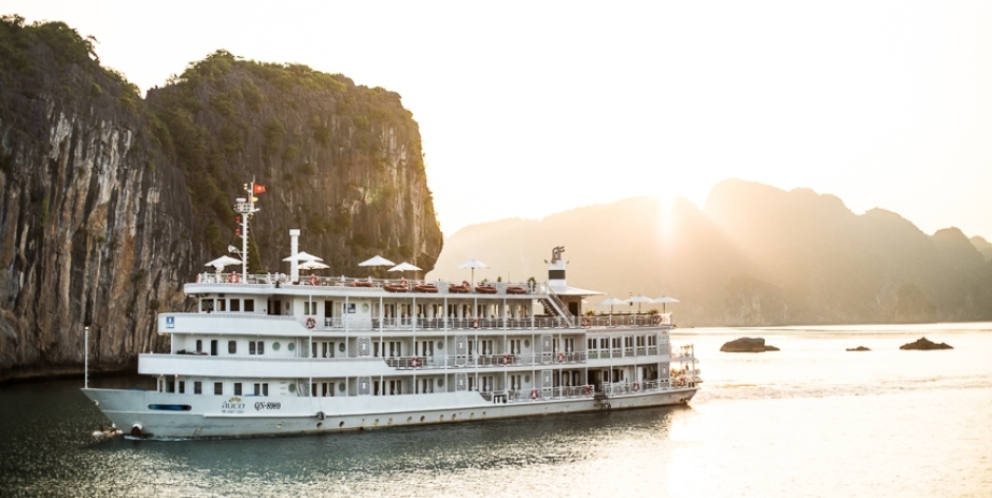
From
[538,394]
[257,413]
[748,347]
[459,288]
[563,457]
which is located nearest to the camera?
[563,457]

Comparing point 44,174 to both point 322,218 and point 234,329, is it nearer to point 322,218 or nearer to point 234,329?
point 322,218

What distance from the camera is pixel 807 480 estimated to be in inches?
1455

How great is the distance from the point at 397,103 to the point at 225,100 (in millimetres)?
24264

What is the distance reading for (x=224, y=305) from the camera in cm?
4291

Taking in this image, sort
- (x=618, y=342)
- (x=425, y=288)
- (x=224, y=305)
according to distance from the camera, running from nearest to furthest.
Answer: (x=224, y=305), (x=425, y=288), (x=618, y=342)

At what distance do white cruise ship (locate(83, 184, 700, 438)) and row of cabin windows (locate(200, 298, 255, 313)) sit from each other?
5 centimetres

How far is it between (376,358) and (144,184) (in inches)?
1972

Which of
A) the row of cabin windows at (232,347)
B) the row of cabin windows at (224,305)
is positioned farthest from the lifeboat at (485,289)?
the row of cabin windows at (232,347)

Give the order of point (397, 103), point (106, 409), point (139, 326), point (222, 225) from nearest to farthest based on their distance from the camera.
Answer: point (106, 409), point (139, 326), point (222, 225), point (397, 103)

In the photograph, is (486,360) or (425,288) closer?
(425,288)

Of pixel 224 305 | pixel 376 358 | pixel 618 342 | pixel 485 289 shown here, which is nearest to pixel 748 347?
pixel 618 342

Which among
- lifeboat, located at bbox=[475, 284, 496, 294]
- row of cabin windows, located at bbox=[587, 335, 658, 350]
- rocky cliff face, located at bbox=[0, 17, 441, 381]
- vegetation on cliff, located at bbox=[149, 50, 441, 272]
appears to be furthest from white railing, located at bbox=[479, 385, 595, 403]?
vegetation on cliff, located at bbox=[149, 50, 441, 272]

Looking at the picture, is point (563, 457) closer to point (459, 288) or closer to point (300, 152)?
point (459, 288)

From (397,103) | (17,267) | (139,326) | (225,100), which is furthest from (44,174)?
(397,103)
